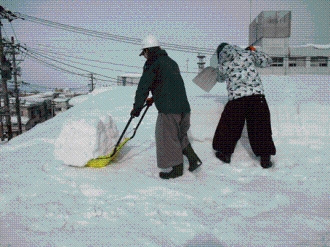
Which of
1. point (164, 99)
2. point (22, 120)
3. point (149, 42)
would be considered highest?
point (149, 42)

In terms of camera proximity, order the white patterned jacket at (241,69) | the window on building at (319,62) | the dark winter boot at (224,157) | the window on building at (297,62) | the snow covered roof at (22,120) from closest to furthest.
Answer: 1. the white patterned jacket at (241,69)
2. the dark winter boot at (224,157)
3. the window on building at (297,62)
4. the window on building at (319,62)
5. the snow covered roof at (22,120)

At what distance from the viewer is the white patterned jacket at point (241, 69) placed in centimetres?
319

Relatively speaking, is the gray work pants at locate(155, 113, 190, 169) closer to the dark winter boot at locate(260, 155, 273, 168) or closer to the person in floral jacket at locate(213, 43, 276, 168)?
the person in floral jacket at locate(213, 43, 276, 168)

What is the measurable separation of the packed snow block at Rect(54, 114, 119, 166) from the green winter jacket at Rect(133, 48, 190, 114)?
0.65m

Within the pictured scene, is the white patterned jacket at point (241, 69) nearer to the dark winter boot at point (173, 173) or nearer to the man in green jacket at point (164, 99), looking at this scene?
the man in green jacket at point (164, 99)

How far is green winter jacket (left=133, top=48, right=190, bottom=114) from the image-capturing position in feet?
9.24

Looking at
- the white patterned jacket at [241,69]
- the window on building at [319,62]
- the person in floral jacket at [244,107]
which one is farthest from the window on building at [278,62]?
the person in floral jacket at [244,107]

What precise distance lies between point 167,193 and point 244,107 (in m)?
1.47

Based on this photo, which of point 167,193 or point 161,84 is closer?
point 167,193

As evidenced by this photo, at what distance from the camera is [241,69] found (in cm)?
326

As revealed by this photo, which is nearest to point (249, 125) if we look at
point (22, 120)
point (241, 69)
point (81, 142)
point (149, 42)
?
point (241, 69)

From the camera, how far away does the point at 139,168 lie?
3209 mm

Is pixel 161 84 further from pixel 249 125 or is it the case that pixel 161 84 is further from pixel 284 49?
pixel 284 49

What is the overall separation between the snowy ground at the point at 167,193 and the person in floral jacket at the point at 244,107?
0.26 meters
